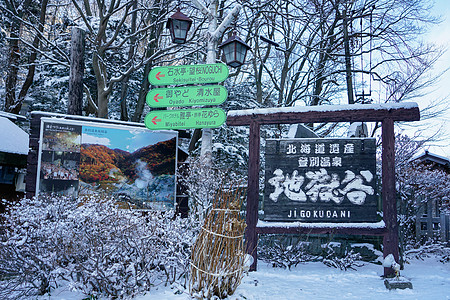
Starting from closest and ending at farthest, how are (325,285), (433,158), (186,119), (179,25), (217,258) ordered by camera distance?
(217,258)
(325,285)
(186,119)
(179,25)
(433,158)

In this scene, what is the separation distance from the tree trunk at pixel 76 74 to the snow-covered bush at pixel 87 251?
3.88 m

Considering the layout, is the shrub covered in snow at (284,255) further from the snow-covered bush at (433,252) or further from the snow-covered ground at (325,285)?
the snow-covered bush at (433,252)

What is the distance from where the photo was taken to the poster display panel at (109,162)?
768 centimetres

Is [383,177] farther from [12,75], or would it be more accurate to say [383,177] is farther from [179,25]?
[12,75]

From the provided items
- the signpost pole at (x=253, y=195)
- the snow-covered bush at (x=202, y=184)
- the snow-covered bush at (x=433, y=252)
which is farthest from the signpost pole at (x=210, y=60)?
the snow-covered bush at (x=433, y=252)

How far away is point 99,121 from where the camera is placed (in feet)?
→ 27.4

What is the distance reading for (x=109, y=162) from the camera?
8.27 m

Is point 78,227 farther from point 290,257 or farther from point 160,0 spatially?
point 160,0

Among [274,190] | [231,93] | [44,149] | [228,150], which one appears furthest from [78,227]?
[231,93]

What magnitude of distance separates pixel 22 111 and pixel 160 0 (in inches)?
357

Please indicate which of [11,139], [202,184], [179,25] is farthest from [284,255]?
[11,139]

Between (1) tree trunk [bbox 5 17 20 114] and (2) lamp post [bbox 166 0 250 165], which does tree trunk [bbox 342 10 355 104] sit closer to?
(2) lamp post [bbox 166 0 250 165]

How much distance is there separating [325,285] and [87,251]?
12.6ft

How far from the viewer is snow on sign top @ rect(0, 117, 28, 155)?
10.6 metres
